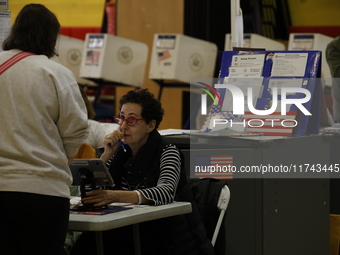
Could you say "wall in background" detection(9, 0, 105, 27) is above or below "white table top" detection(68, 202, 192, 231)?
above

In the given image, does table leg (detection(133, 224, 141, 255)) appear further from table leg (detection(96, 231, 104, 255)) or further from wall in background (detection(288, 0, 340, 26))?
wall in background (detection(288, 0, 340, 26))

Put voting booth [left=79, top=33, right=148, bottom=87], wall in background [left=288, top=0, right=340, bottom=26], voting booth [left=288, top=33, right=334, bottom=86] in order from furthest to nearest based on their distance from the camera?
wall in background [left=288, top=0, right=340, bottom=26]
voting booth [left=79, top=33, right=148, bottom=87]
voting booth [left=288, top=33, right=334, bottom=86]

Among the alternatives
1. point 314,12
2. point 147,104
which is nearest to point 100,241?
point 147,104

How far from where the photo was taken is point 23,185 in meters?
2.16

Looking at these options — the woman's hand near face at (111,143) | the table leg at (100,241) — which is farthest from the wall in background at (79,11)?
the table leg at (100,241)

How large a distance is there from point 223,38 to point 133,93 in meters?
5.97

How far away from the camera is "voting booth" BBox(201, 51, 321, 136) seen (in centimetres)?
351

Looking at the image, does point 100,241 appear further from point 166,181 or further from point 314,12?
point 314,12

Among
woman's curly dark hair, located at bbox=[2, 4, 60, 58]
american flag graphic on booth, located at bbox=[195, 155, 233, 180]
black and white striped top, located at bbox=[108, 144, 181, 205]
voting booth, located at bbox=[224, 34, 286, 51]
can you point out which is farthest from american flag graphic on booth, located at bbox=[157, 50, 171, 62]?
woman's curly dark hair, located at bbox=[2, 4, 60, 58]

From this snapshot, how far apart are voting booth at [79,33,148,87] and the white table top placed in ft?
16.3

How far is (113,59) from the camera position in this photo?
24.8ft

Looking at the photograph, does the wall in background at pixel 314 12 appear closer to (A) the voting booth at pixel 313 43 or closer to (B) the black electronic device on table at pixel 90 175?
(A) the voting booth at pixel 313 43

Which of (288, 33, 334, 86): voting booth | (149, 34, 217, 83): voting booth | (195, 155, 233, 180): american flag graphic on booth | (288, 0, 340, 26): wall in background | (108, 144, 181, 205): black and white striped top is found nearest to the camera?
(108, 144, 181, 205): black and white striped top

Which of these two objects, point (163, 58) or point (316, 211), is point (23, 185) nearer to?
point (316, 211)
